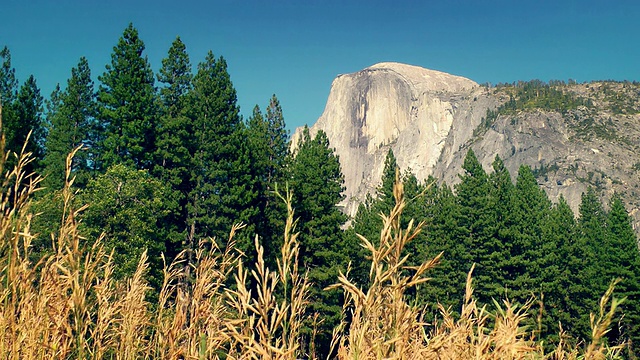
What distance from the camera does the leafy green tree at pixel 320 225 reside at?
25719 mm

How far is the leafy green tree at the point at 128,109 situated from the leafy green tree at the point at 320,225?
8.84m

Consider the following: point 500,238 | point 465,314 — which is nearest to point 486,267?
point 500,238

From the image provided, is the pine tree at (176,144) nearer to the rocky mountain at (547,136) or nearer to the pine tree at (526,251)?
the pine tree at (526,251)

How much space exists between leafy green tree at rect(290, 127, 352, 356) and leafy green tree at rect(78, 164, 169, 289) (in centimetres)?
872

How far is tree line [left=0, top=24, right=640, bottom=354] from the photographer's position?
70.2 ft

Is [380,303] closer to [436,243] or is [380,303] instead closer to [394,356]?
[394,356]

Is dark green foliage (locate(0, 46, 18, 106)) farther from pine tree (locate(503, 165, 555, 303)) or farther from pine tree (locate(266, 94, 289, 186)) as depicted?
pine tree (locate(503, 165, 555, 303))

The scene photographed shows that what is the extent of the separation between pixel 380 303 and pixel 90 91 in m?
32.1

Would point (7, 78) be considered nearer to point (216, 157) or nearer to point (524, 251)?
point (216, 157)

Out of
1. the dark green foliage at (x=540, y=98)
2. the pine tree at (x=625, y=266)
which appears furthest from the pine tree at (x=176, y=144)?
the dark green foliage at (x=540, y=98)

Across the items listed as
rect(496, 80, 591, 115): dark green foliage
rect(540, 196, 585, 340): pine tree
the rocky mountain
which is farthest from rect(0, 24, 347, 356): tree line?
rect(496, 80, 591, 115): dark green foliage

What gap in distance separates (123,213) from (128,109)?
839cm

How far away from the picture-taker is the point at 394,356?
130cm

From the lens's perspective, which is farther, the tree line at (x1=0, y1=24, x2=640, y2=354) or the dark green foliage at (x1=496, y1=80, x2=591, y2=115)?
the dark green foliage at (x1=496, y1=80, x2=591, y2=115)
